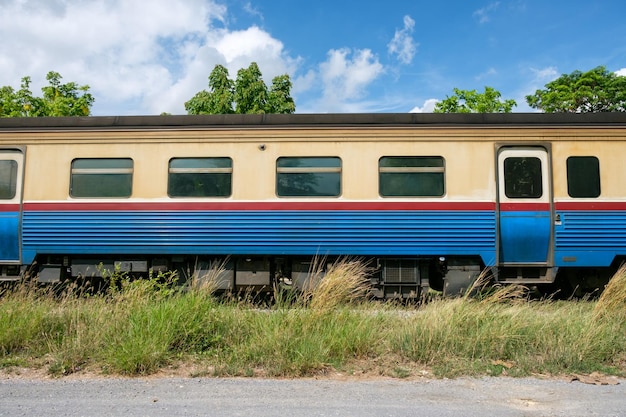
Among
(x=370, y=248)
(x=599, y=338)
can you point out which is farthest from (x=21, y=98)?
(x=599, y=338)

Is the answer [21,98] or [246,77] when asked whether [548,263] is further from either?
[21,98]

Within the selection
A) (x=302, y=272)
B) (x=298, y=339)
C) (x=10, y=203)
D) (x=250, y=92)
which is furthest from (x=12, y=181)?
(x=250, y=92)

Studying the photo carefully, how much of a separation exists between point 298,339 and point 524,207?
4969mm

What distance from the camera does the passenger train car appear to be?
8.10m

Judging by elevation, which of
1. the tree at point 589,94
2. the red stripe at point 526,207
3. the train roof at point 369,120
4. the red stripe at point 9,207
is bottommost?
the red stripe at point 9,207

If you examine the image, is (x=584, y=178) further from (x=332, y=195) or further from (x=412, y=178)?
(x=332, y=195)

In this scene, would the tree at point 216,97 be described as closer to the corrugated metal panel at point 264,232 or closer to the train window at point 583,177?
the corrugated metal panel at point 264,232

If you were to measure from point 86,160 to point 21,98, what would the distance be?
1642 cm

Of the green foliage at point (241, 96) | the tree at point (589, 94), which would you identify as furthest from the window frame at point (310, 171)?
the tree at point (589, 94)

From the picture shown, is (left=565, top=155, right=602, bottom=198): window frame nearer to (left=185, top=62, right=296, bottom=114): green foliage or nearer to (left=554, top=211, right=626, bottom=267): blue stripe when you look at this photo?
(left=554, top=211, right=626, bottom=267): blue stripe

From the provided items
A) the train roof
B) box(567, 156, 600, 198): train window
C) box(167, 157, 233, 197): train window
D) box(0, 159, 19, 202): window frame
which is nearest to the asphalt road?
box(167, 157, 233, 197): train window

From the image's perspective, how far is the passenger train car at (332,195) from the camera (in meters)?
8.10

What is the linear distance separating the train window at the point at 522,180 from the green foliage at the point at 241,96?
A: 11.9m

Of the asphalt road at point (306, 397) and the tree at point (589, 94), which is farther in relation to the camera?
the tree at point (589, 94)
